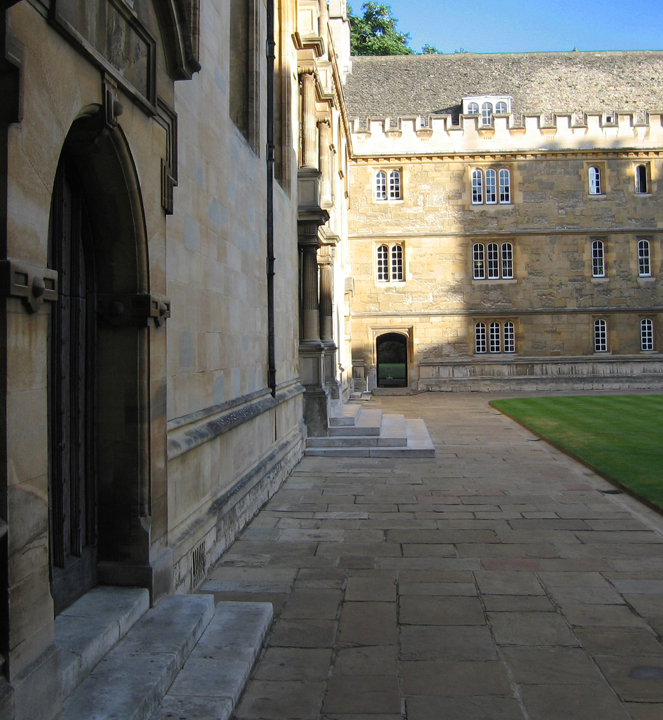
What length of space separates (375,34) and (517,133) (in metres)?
18.7

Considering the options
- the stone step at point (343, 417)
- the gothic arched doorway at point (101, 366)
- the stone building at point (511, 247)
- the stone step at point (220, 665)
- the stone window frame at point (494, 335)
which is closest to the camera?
the stone step at point (220, 665)

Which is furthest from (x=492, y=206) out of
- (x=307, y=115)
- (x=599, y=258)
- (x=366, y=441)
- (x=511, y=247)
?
(x=366, y=441)

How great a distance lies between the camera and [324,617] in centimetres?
464

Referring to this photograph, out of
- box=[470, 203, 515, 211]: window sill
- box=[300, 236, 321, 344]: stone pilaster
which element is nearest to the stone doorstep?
box=[300, 236, 321, 344]: stone pilaster

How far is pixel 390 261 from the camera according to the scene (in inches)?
1128

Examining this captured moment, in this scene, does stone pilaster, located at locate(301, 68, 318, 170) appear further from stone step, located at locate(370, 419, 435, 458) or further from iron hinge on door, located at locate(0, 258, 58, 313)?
iron hinge on door, located at locate(0, 258, 58, 313)

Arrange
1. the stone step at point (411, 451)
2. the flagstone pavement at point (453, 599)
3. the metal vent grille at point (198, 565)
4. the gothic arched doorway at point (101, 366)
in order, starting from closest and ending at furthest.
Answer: the flagstone pavement at point (453, 599)
the gothic arched doorway at point (101, 366)
the metal vent grille at point (198, 565)
the stone step at point (411, 451)

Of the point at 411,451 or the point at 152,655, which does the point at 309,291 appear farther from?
the point at 152,655

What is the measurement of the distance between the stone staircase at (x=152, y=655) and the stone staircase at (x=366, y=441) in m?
7.48

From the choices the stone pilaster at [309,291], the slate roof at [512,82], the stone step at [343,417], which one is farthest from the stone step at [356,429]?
the slate roof at [512,82]

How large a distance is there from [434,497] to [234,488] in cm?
294

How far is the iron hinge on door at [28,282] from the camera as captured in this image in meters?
2.50

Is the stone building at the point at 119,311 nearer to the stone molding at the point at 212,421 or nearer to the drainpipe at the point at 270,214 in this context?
the stone molding at the point at 212,421

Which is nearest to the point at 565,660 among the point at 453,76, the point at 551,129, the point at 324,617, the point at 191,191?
the point at 324,617
